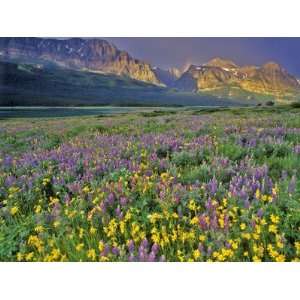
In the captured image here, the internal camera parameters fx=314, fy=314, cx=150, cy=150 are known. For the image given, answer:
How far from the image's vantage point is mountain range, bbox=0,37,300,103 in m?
9.20

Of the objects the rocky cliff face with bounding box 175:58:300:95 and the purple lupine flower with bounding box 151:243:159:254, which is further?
the rocky cliff face with bounding box 175:58:300:95

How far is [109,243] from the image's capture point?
2721 mm

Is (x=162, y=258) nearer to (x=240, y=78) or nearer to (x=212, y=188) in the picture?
(x=212, y=188)

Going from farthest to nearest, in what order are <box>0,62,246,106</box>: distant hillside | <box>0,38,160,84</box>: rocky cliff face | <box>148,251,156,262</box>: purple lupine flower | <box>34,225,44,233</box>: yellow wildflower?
<box>0,62,246,106</box>: distant hillside, <box>0,38,160,84</box>: rocky cliff face, <box>34,225,44,233</box>: yellow wildflower, <box>148,251,156,262</box>: purple lupine flower

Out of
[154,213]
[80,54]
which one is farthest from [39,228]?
[80,54]

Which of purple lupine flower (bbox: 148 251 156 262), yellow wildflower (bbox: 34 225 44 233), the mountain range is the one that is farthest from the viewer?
the mountain range

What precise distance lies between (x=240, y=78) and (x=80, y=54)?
5.63 metres

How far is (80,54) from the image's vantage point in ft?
34.3

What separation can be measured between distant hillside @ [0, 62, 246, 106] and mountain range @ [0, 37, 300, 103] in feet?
0.58

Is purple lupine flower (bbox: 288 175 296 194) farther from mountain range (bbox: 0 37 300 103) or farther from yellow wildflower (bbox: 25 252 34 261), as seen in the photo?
mountain range (bbox: 0 37 300 103)

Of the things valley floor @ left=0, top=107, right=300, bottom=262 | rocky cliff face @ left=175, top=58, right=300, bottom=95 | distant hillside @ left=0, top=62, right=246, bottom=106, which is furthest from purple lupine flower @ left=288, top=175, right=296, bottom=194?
distant hillside @ left=0, top=62, right=246, bottom=106
